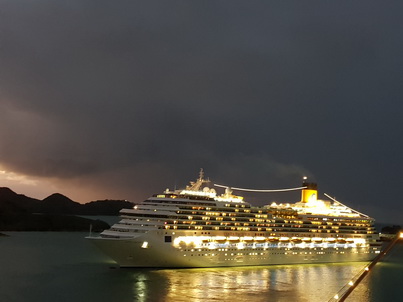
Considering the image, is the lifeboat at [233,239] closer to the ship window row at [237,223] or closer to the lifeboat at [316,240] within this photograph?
the ship window row at [237,223]

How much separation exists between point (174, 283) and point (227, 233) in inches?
522

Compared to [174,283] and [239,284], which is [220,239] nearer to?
[239,284]

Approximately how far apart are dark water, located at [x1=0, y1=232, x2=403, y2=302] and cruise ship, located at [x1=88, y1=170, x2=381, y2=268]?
168cm

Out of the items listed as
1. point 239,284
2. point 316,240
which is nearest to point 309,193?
point 316,240

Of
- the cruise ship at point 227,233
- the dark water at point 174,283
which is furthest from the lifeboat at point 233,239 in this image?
the dark water at point 174,283

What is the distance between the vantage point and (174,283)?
40469 millimetres

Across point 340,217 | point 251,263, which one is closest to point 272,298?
point 251,263

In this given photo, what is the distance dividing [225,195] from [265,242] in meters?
7.28

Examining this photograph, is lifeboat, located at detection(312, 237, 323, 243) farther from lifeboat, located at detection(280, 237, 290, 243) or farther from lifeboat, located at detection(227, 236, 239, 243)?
lifeboat, located at detection(227, 236, 239, 243)

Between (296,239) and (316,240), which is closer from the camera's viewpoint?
(296,239)

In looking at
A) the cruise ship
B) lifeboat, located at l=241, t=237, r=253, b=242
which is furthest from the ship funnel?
lifeboat, located at l=241, t=237, r=253, b=242

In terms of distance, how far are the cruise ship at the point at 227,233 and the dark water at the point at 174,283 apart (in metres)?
1.68

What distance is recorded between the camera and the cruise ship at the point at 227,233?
46.4 m

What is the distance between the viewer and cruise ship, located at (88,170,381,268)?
4638 centimetres
